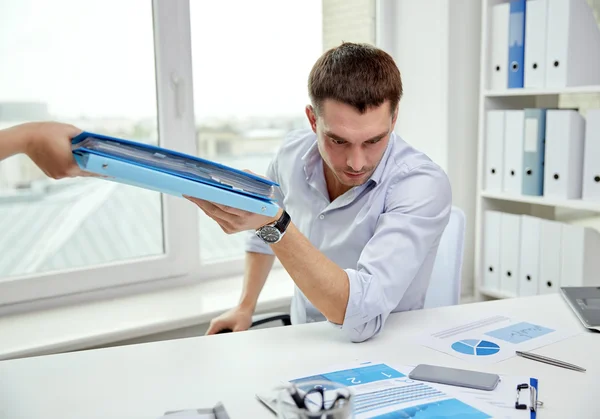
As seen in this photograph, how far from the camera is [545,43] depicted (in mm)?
2348

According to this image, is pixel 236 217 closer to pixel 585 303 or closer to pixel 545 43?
pixel 585 303

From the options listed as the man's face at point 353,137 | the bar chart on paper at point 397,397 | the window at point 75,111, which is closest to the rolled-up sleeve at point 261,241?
the man's face at point 353,137

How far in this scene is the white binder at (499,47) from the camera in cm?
250

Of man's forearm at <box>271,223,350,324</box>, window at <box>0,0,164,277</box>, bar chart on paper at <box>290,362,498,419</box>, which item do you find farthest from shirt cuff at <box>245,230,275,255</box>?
bar chart on paper at <box>290,362,498,419</box>

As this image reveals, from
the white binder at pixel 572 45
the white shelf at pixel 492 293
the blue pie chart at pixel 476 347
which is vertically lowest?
the white shelf at pixel 492 293

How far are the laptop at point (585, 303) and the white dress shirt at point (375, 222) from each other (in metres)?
0.38

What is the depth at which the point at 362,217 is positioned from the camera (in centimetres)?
159

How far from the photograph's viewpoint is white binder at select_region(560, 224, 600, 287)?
7.47ft

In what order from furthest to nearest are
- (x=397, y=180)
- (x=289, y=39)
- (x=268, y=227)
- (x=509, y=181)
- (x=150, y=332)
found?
1. (x=289, y=39)
2. (x=509, y=181)
3. (x=150, y=332)
4. (x=397, y=180)
5. (x=268, y=227)

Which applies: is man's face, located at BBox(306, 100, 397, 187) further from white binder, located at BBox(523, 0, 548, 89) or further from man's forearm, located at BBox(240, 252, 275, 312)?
white binder, located at BBox(523, 0, 548, 89)

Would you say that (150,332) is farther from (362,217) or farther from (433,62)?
(433,62)

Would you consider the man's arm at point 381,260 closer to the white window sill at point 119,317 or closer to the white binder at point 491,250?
the white window sill at point 119,317

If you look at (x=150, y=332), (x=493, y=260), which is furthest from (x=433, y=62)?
(x=150, y=332)

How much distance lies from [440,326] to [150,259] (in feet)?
4.43
